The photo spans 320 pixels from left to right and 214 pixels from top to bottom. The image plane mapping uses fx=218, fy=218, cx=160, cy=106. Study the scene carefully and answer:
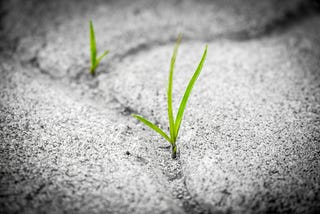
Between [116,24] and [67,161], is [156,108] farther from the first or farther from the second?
[116,24]

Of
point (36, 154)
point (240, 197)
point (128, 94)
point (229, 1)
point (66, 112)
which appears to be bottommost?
point (240, 197)

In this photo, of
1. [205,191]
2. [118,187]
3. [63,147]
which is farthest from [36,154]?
[205,191]

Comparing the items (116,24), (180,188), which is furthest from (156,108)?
(116,24)

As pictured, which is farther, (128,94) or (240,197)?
(128,94)

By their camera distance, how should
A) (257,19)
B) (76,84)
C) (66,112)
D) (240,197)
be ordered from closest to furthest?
(240,197) < (66,112) < (76,84) < (257,19)

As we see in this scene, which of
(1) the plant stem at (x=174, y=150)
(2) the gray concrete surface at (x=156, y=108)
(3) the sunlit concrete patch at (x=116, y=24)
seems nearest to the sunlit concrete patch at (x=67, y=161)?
(2) the gray concrete surface at (x=156, y=108)

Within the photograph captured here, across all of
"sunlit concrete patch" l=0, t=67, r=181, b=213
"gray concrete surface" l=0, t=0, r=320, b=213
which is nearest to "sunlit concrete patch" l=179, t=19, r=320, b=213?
"gray concrete surface" l=0, t=0, r=320, b=213

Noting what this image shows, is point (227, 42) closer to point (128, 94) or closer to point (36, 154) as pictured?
point (128, 94)

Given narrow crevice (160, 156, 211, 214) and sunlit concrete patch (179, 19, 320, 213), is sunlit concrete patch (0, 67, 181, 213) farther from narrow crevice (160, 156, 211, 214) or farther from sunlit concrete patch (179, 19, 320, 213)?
sunlit concrete patch (179, 19, 320, 213)

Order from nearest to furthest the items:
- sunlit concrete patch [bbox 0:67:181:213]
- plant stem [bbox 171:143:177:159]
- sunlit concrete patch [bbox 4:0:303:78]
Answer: sunlit concrete patch [bbox 0:67:181:213] < plant stem [bbox 171:143:177:159] < sunlit concrete patch [bbox 4:0:303:78]

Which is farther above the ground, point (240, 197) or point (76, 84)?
point (76, 84)
